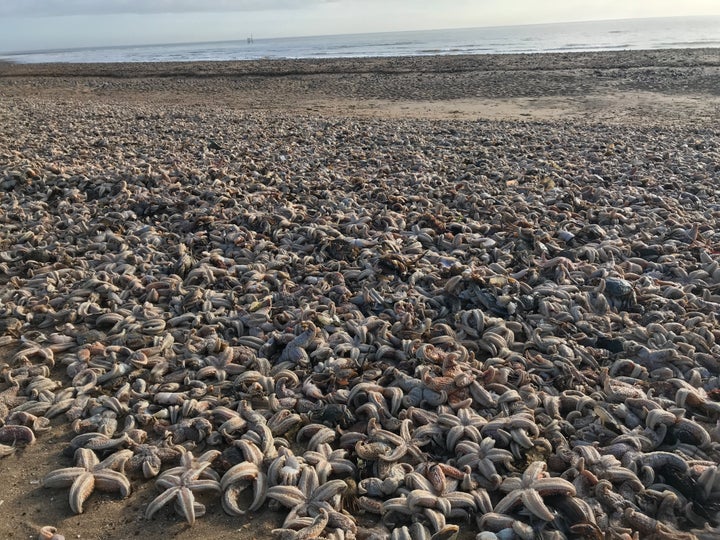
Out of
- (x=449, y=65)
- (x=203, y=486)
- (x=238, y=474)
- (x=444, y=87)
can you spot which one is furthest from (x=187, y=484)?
(x=449, y=65)

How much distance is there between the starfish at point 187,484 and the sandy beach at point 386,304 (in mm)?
73

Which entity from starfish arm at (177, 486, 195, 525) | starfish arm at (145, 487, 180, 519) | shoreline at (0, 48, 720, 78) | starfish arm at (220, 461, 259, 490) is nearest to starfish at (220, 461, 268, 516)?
starfish arm at (220, 461, 259, 490)

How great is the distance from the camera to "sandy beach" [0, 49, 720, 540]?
355 cm

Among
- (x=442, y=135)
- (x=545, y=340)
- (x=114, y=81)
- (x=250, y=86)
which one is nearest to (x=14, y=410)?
(x=545, y=340)

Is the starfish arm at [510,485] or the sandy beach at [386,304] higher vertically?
the sandy beach at [386,304]

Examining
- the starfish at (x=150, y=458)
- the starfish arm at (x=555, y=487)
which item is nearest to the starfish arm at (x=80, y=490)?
the starfish at (x=150, y=458)

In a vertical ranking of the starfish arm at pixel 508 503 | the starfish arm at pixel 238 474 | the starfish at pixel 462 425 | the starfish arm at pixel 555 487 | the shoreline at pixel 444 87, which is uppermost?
the shoreline at pixel 444 87

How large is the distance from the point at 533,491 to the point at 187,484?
230cm

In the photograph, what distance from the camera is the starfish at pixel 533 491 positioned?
3.23 meters

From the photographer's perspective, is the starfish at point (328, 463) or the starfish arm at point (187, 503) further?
the starfish at point (328, 463)

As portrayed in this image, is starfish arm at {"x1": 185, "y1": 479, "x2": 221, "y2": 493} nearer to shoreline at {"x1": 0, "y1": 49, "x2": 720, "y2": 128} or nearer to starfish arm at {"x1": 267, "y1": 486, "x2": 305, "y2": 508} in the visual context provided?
starfish arm at {"x1": 267, "y1": 486, "x2": 305, "y2": 508}

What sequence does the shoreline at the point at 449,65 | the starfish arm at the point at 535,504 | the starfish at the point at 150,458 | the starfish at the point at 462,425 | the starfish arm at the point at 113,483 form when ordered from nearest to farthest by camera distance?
the starfish arm at the point at 535,504 → the starfish arm at the point at 113,483 → the starfish at the point at 150,458 → the starfish at the point at 462,425 → the shoreline at the point at 449,65

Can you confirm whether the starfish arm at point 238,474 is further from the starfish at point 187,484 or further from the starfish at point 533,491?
the starfish at point 533,491

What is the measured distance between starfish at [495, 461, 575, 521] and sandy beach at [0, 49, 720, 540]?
22 mm
